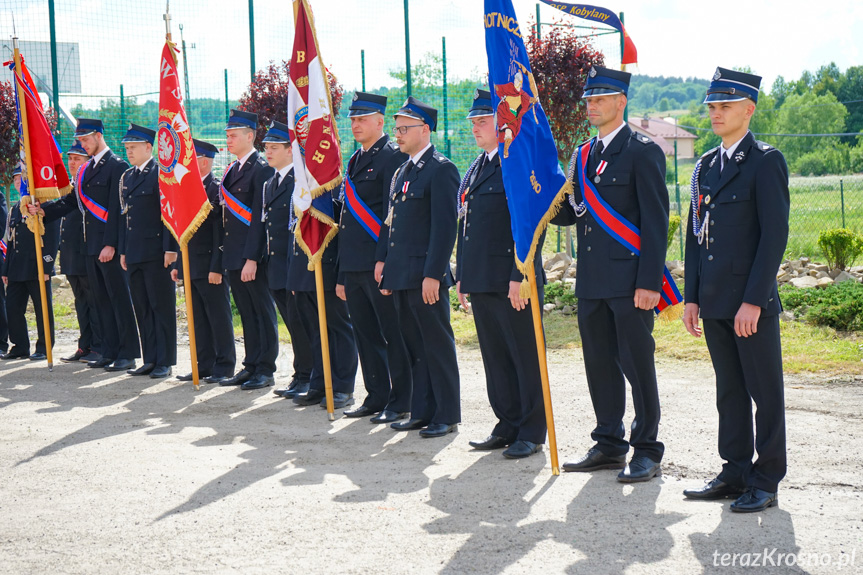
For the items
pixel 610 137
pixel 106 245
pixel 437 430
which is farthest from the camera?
pixel 106 245

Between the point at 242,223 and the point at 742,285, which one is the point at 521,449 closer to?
the point at 742,285

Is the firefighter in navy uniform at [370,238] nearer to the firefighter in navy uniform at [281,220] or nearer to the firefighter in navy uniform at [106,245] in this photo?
the firefighter in navy uniform at [281,220]

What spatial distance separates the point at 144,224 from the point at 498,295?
165 inches

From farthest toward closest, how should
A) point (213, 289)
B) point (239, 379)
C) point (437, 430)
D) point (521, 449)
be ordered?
point (213, 289), point (239, 379), point (437, 430), point (521, 449)

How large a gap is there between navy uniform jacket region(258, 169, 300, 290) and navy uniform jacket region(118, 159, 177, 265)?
1.41m

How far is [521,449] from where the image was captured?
534 centimetres

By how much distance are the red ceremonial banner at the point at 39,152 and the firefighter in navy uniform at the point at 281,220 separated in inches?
113

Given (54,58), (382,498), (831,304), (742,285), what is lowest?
(382,498)

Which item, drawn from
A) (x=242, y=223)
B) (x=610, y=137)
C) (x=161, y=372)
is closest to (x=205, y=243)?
(x=242, y=223)

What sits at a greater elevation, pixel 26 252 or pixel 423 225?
pixel 423 225

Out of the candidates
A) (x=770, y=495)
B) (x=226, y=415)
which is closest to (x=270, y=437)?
(x=226, y=415)

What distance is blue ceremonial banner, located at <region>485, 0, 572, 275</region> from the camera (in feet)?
16.3

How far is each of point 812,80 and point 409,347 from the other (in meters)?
88.2

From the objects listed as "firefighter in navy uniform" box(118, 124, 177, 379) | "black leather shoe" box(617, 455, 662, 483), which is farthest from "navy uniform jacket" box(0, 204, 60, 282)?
"black leather shoe" box(617, 455, 662, 483)
